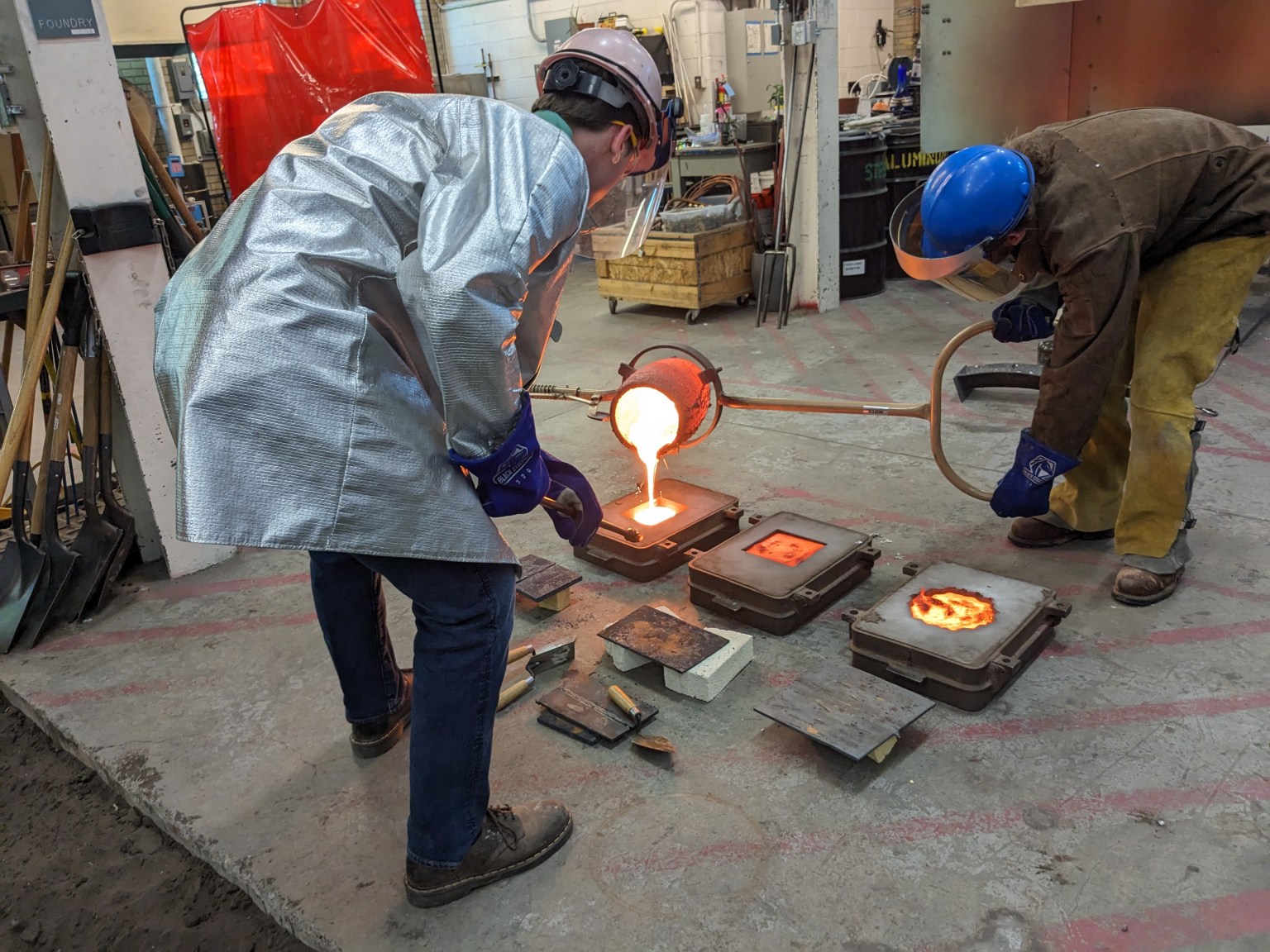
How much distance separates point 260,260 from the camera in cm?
149

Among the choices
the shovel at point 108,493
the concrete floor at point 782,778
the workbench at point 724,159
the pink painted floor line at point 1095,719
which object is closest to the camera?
the concrete floor at point 782,778

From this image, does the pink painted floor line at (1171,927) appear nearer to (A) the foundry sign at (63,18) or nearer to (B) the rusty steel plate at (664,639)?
(B) the rusty steel plate at (664,639)

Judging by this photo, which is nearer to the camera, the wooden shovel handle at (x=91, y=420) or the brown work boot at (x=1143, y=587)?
the brown work boot at (x=1143, y=587)

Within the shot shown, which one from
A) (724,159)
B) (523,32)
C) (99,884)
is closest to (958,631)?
(99,884)

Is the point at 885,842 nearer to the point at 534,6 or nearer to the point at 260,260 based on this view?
the point at 260,260

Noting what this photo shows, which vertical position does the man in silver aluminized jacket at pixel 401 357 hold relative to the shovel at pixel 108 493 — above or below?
above

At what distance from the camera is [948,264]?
247 cm

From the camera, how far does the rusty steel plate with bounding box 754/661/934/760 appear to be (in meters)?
2.07

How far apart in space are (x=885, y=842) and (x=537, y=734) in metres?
0.91

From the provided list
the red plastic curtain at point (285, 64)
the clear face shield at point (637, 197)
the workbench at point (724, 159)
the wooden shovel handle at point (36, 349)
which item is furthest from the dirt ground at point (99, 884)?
the red plastic curtain at point (285, 64)

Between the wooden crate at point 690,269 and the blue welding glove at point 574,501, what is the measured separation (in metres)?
4.24

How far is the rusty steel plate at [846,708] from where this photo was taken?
2072mm

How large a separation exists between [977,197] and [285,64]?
700 cm

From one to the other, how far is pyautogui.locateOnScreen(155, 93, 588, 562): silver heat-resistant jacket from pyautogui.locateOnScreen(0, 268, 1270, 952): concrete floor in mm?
850
